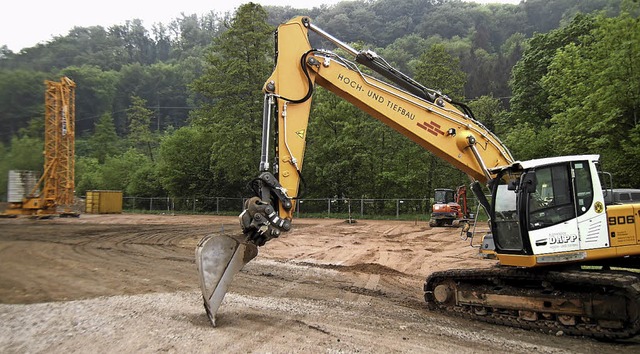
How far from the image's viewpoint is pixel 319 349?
518 cm

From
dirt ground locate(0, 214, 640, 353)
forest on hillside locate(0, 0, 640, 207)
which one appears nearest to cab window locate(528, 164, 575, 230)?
dirt ground locate(0, 214, 640, 353)

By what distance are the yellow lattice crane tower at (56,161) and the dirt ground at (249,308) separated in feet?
60.0

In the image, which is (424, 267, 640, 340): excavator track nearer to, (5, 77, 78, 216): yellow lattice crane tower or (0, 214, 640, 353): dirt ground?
(0, 214, 640, 353): dirt ground

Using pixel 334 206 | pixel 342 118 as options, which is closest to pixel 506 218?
Result: pixel 334 206

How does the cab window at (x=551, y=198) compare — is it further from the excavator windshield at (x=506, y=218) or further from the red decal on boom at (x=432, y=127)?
the red decal on boom at (x=432, y=127)

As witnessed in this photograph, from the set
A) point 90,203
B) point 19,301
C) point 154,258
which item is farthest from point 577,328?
point 90,203

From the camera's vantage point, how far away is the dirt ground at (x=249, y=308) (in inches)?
211

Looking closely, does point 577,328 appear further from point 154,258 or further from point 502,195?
point 154,258

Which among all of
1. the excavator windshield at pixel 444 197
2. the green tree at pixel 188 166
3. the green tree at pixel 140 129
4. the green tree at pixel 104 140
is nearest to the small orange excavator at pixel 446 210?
the excavator windshield at pixel 444 197

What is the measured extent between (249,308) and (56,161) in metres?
30.2

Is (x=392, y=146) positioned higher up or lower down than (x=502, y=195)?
higher up

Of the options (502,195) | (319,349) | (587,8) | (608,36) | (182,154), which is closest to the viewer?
(319,349)

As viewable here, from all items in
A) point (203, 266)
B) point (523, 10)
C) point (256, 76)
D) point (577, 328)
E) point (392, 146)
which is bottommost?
point (577, 328)

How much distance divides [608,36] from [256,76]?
23.1 meters
